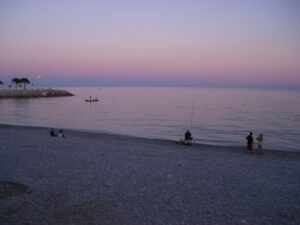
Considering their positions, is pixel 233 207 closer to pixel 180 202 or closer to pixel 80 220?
pixel 180 202

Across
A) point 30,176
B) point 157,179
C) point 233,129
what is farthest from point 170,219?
point 233,129

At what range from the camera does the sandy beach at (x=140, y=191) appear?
24.6 feet

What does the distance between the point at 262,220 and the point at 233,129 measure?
3461 centimetres

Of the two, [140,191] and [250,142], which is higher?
[250,142]

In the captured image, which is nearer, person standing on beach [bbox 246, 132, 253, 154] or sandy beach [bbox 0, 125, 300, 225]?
sandy beach [bbox 0, 125, 300, 225]

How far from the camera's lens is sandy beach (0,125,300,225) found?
7.51 meters

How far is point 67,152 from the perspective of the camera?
15.8 m

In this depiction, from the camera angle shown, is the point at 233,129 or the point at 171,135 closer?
the point at 171,135

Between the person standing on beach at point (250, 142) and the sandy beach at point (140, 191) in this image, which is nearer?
the sandy beach at point (140, 191)

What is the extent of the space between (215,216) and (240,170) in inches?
239

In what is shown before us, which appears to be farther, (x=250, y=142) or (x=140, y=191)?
(x=250, y=142)

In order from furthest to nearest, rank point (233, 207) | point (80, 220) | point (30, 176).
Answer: point (30, 176)
point (233, 207)
point (80, 220)

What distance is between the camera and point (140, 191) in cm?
949

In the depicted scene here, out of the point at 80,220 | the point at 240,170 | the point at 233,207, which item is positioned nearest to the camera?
the point at 80,220
